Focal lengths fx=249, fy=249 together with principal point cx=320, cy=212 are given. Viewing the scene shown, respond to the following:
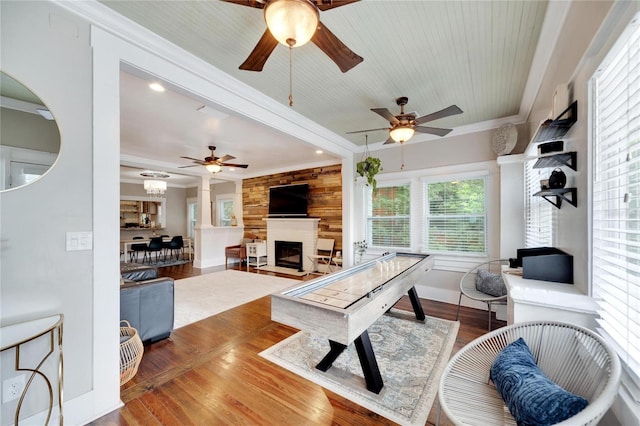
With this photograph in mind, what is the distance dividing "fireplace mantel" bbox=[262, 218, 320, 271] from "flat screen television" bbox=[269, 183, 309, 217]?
0.19m

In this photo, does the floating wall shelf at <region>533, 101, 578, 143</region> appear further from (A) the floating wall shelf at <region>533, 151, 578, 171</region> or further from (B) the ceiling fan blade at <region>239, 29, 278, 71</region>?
(B) the ceiling fan blade at <region>239, 29, 278, 71</region>

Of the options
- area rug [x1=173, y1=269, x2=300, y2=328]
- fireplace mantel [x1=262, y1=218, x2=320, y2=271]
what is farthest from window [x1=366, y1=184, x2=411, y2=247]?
area rug [x1=173, y1=269, x2=300, y2=328]

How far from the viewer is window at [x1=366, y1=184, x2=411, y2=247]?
4.53m

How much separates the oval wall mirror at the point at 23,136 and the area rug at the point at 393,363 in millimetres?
2305

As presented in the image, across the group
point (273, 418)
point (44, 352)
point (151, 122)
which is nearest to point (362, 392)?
point (273, 418)

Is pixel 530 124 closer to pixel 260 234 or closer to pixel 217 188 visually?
pixel 260 234

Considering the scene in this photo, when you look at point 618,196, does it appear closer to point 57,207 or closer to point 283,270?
point 57,207

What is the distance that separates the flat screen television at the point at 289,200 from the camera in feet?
21.6

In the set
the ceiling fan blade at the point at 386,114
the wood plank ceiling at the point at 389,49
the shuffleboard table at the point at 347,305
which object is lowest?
the shuffleboard table at the point at 347,305

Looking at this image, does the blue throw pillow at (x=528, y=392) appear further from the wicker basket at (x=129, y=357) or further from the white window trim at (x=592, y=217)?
the wicker basket at (x=129, y=357)

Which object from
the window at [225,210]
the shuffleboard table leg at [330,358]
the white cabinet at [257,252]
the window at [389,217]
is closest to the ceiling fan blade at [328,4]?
the shuffleboard table leg at [330,358]

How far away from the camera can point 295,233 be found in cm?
675

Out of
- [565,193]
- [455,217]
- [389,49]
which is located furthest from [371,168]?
[565,193]

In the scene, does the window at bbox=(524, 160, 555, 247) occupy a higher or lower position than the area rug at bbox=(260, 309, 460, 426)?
higher
